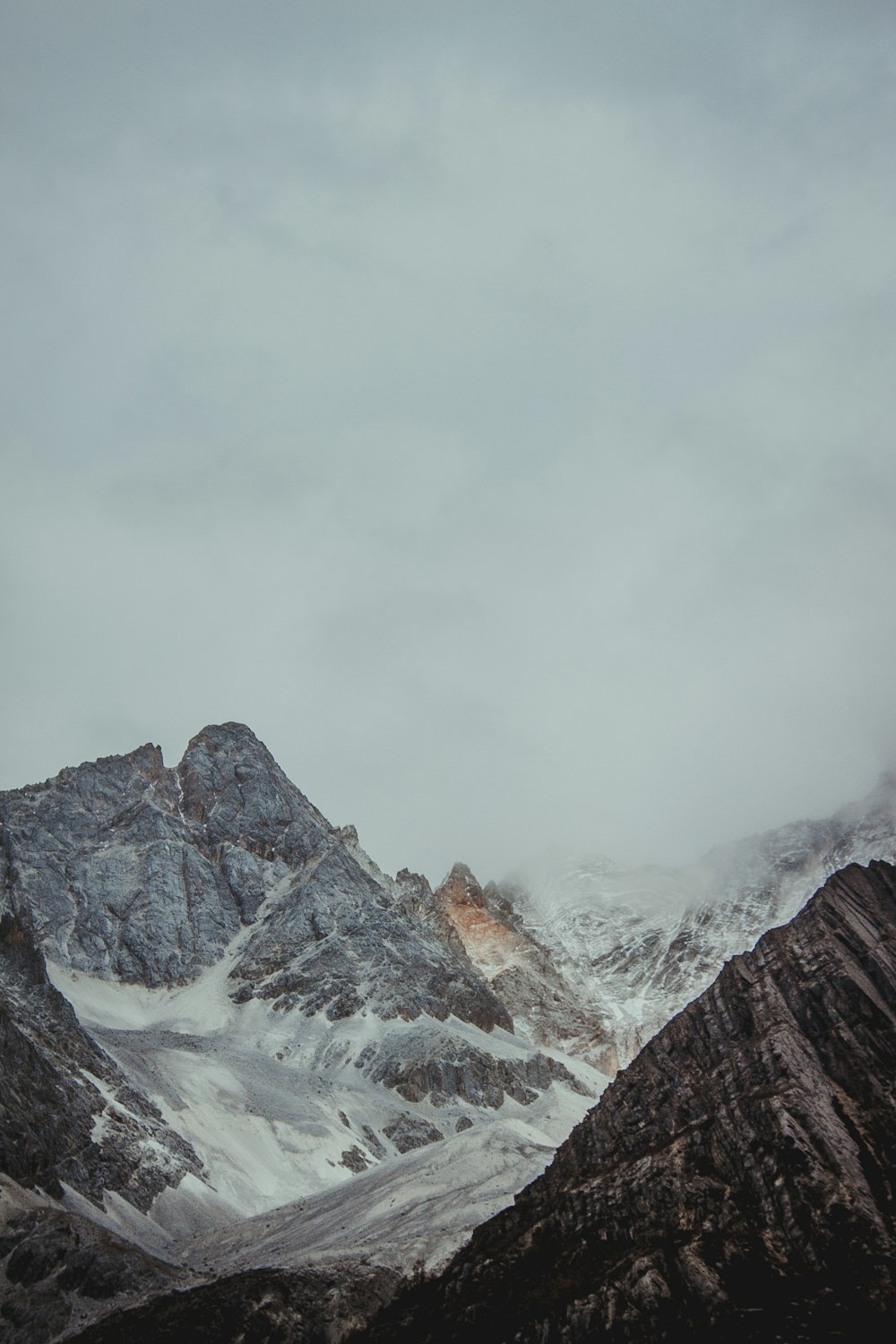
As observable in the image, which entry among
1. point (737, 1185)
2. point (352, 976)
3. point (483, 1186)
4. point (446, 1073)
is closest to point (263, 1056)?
point (446, 1073)

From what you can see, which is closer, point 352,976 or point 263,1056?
point 263,1056

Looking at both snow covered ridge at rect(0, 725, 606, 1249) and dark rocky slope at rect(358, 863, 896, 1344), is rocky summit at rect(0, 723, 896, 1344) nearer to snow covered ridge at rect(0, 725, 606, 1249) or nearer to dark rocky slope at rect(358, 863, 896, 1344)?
dark rocky slope at rect(358, 863, 896, 1344)

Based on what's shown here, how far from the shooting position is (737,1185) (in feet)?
135

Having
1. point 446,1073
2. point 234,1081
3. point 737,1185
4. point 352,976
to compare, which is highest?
point 352,976

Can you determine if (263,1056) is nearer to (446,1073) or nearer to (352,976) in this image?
(446,1073)

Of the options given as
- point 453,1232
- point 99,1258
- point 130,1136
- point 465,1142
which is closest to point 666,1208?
point 453,1232

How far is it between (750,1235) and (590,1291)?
301 inches

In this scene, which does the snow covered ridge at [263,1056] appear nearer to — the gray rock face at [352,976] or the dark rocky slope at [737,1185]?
the gray rock face at [352,976]

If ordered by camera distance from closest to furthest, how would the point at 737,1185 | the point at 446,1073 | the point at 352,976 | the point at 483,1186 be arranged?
the point at 737,1185 → the point at 483,1186 → the point at 446,1073 → the point at 352,976

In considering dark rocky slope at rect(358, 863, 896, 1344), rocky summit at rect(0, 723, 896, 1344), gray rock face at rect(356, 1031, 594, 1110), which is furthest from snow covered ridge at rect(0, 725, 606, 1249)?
dark rocky slope at rect(358, 863, 896, 1344)

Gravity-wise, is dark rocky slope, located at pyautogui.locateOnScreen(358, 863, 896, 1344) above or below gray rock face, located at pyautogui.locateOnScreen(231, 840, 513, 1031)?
below

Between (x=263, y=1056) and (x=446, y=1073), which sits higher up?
(x=263, y=1056)

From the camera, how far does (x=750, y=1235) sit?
3834cm

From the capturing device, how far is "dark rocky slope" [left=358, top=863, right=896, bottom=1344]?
35.5 metres
